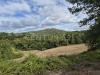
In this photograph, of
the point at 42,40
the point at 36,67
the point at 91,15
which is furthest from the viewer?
the point at 42,40

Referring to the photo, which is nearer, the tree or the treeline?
the tree

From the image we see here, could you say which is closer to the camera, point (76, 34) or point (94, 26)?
point (94, 26)

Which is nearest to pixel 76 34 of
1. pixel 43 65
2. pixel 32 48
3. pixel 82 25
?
pixel 32 48

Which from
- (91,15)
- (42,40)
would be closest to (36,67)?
(91,15)

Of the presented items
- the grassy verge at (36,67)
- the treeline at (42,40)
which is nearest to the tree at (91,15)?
the grassy verge at (36,67)

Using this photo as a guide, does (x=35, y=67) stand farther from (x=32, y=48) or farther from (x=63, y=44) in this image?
(x=63, y=44)

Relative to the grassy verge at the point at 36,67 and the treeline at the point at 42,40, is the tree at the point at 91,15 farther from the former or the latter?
the treeline at the point at 42,40

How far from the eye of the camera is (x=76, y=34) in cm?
4647

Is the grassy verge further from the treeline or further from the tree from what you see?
the treeline

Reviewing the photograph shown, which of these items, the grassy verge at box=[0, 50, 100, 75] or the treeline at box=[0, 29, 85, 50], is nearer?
the grassy verge at box=[0, 50, 100, 75]

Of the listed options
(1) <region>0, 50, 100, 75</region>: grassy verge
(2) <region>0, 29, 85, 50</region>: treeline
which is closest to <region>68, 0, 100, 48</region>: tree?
(1) <region>0, 50, 100, 75</region>: grassy verge

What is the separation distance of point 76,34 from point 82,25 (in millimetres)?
23486

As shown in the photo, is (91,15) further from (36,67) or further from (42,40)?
(42,40)

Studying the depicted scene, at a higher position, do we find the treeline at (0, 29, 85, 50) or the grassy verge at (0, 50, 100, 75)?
the grassy verge at (0, 50, 100, 75)
